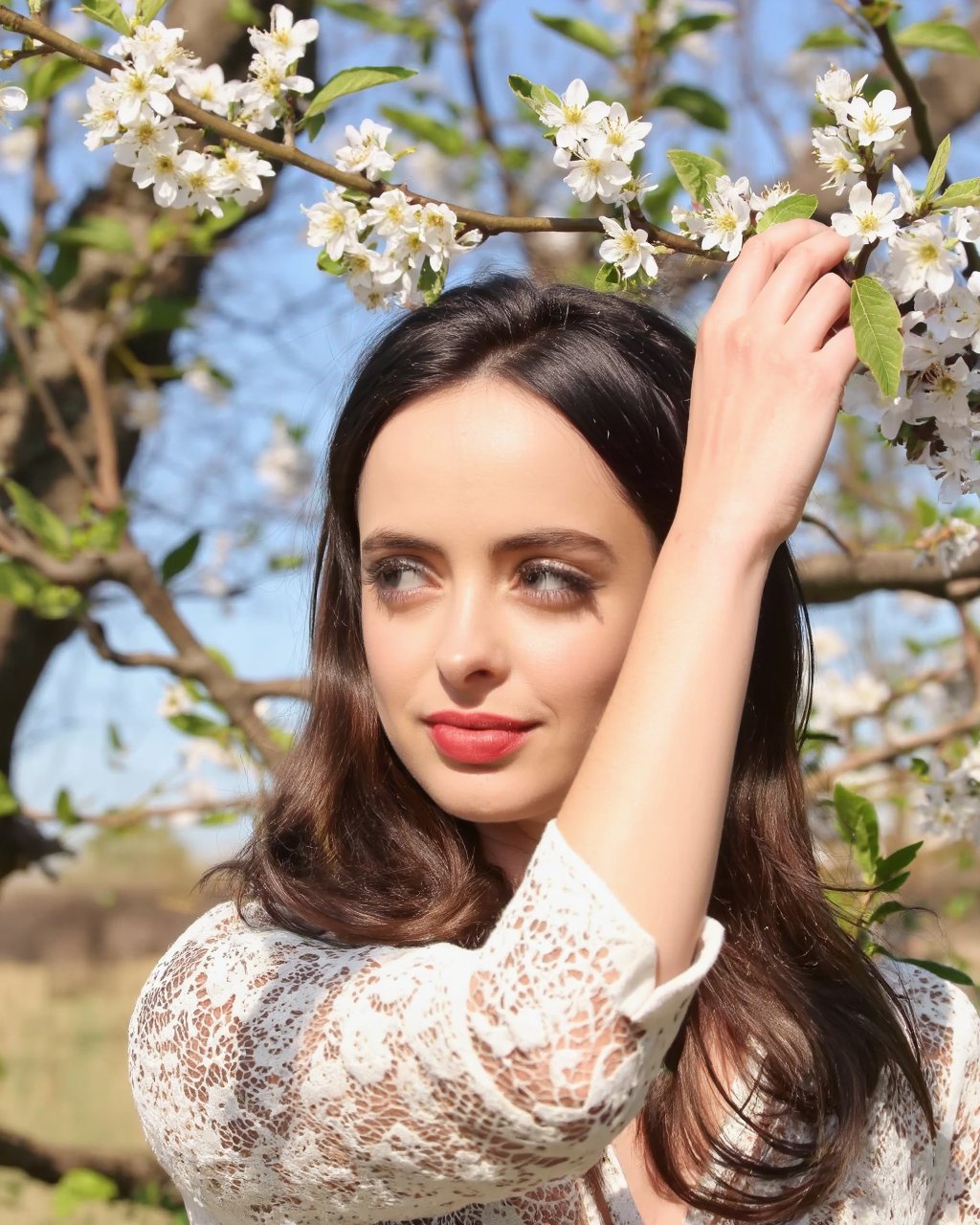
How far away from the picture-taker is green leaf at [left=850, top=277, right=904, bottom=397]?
833 mm

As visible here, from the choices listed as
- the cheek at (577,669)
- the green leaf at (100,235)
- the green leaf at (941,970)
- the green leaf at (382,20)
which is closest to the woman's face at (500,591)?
the cheek at (577,669)

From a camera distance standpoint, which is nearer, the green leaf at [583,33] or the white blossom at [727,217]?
the white blossom at [727,217]

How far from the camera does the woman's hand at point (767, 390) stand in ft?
2.84

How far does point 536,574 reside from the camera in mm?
1131

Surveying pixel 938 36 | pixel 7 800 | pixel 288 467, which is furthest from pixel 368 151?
pixel 288 467

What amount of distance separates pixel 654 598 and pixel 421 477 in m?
0.37

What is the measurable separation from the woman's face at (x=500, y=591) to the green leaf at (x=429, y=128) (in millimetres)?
1512

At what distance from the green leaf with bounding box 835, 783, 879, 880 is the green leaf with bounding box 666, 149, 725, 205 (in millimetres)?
774

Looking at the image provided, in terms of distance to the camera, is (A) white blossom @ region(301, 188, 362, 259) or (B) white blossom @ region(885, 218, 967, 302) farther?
(A) white blossom @ region(301, 188, 362, 259)

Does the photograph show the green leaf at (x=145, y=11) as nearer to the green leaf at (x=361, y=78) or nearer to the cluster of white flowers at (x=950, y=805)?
the green leaf at (x=361, y=78)

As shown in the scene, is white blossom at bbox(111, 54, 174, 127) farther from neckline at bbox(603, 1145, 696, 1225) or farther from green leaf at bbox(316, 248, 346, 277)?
neckline at bbox(603, 1145, 696, 1225)

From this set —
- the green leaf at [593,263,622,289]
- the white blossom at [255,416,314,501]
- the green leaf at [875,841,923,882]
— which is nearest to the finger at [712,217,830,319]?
the green leaf at [593,263,622,289]

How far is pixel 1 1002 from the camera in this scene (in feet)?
19.2

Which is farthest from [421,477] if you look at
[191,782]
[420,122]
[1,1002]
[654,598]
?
[1,1002]
